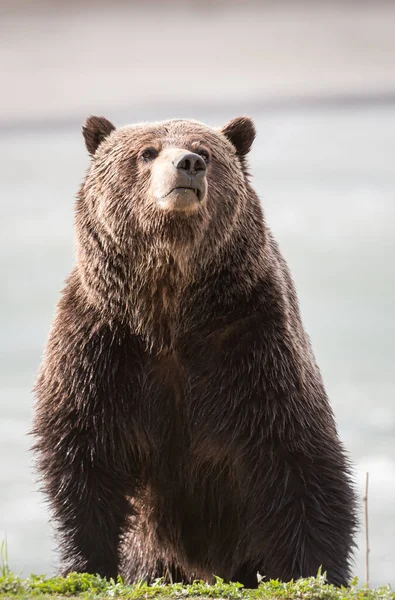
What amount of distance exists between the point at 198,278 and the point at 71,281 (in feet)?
3.13

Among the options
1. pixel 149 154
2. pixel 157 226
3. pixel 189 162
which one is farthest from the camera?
pixel 149 154

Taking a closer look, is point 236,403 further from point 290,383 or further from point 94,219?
point 94,219

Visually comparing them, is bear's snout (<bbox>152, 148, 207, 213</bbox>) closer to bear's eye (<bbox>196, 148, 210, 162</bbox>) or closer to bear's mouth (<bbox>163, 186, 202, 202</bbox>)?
bear's mouth (<bbox>163, 186, 202, 202</bbox>)

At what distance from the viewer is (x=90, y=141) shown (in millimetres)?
8359

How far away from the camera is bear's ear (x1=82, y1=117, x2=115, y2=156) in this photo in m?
8.36

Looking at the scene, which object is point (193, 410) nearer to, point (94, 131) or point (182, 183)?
point (182, 183)

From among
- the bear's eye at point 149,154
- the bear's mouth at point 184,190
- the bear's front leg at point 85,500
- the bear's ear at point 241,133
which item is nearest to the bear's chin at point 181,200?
the bear's mouth at point 184,190

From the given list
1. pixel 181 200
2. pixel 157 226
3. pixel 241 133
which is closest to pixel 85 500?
pixel 157 226

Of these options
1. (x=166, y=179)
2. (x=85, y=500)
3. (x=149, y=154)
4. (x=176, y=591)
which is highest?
(x=149, y=154)

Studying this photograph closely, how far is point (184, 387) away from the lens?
7871mm

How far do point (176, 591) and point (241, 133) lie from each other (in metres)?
3.19

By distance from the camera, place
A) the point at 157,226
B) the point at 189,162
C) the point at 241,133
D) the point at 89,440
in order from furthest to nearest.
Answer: the point at 241,133 < the point at 89,440 < the point at 157,226 < the point at 189,162

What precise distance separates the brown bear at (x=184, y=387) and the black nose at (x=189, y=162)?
0.46m

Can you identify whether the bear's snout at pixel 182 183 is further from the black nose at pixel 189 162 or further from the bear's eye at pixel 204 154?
the bear's eye at pixel 204 154
